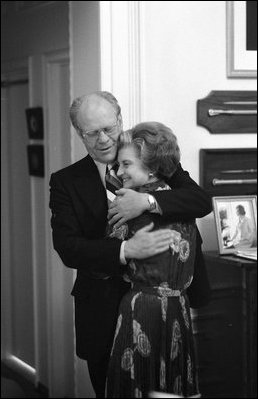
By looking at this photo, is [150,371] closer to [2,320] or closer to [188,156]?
[188,156]

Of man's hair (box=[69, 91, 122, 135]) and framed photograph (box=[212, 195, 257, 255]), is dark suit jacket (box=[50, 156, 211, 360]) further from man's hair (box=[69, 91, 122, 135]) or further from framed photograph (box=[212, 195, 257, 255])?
framed photograph (box=[212, 195, 257, 255])

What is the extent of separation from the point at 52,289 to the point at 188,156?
3.34ft

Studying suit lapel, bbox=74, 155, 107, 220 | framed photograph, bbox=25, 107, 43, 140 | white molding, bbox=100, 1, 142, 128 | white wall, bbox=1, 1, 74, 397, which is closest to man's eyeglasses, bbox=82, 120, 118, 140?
suit lapel, bbox=74, 155, 107, 220

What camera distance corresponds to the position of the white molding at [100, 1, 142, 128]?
2307mm

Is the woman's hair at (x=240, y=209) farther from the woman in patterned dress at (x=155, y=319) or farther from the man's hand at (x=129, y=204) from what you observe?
the man's hand at (x=129, y=204)

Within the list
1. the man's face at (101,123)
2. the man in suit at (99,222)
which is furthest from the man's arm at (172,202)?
the man's face at (101,123)

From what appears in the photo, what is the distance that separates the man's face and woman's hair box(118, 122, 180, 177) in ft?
0.11

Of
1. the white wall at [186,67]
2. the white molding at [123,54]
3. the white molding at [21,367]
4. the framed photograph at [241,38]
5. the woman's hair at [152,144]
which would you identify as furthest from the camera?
the white molding at [21,367]

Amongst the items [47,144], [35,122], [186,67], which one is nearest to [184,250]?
[186,67]

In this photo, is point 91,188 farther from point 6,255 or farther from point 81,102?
point 6,255

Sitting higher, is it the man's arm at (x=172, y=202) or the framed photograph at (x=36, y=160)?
the framed photograph at (x=36, y=160)

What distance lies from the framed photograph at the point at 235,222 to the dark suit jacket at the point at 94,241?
613 mm

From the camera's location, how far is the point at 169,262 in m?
1.85

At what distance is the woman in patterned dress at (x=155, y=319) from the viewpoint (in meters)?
1.85
